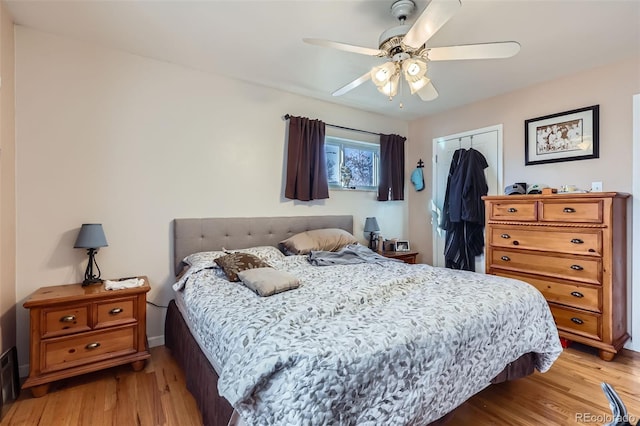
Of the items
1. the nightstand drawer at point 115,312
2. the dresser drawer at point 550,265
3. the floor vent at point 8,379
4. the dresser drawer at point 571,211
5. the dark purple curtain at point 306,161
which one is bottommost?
the floor vent at point 8,379

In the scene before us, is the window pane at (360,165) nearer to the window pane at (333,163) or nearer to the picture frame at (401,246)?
the window pane at (333,163)

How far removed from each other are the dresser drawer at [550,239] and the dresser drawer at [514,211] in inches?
3.8

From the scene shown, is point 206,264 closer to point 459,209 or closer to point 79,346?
point 79,346

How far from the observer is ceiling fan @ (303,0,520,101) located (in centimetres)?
156

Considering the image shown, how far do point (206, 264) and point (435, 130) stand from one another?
11.4 feet

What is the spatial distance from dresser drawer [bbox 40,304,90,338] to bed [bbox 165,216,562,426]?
60 cm

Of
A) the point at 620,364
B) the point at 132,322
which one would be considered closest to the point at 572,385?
the point at 620,364

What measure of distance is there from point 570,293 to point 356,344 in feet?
8.14

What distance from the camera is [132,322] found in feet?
7.18

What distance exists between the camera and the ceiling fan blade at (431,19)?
1346mm

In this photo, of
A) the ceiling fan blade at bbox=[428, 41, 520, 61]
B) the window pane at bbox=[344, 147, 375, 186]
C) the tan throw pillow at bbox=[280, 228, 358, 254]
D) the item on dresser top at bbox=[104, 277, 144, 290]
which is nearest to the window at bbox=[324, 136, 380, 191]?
the window pane at bbox=[344, 147, 375, 186]

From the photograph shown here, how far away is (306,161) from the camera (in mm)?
3398

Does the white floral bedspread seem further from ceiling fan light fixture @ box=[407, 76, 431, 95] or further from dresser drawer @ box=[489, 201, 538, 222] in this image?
ceiling fan light fixture @ box=[407, 76, 431, 95]

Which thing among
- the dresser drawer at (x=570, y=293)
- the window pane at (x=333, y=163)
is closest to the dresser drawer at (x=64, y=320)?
the window pane at (x=333, y=163)
